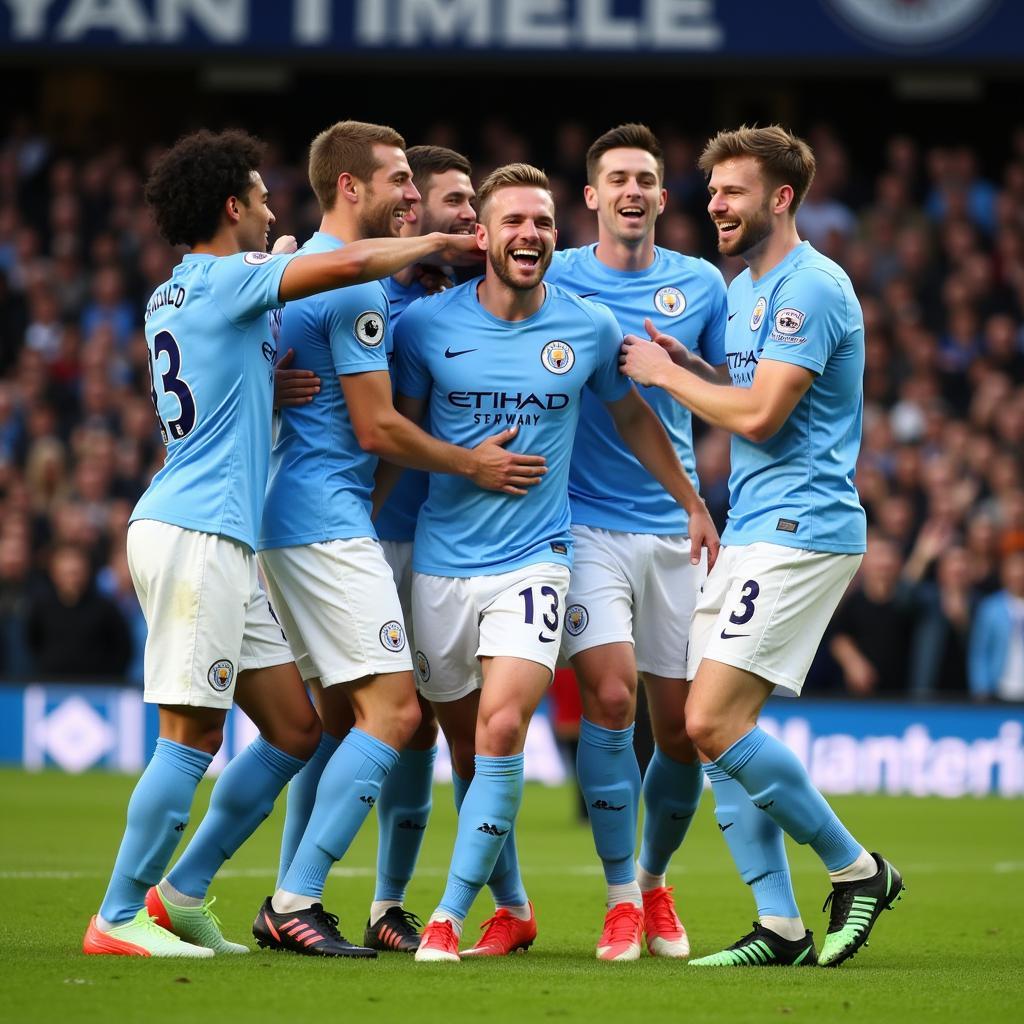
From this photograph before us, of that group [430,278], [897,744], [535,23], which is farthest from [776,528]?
[535,23]

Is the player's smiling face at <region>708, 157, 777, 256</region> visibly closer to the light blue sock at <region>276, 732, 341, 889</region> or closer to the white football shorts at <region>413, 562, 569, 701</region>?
the white football shorts at <region>413, 562, 569, 701</region>

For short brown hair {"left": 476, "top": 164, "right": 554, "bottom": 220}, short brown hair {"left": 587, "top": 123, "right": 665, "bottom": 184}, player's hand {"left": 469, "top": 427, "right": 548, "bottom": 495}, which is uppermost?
short brown hair {"left": 587, "top": 123, "right": 665, "bottom": 184}

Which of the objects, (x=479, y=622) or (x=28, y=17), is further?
(x=28, y=17)

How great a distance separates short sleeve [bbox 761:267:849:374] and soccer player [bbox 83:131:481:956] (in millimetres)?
1099

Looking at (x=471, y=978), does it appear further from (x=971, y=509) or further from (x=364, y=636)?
(x=971, y=509)

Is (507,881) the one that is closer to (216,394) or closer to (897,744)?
(216,394)

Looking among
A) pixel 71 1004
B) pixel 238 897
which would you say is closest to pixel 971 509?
pixel 238 897

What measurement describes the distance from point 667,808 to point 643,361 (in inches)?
66.3

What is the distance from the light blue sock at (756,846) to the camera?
6.11m

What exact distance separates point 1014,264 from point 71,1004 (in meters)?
14.8

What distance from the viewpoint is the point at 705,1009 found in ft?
16.4

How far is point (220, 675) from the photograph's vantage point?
5.79m

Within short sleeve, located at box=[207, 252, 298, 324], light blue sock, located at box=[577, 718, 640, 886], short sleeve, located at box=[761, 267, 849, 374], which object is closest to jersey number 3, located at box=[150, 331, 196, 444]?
short sleeve, located at box=[207, 252, 298, 324]

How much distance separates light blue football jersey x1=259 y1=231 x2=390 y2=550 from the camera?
6.06m
